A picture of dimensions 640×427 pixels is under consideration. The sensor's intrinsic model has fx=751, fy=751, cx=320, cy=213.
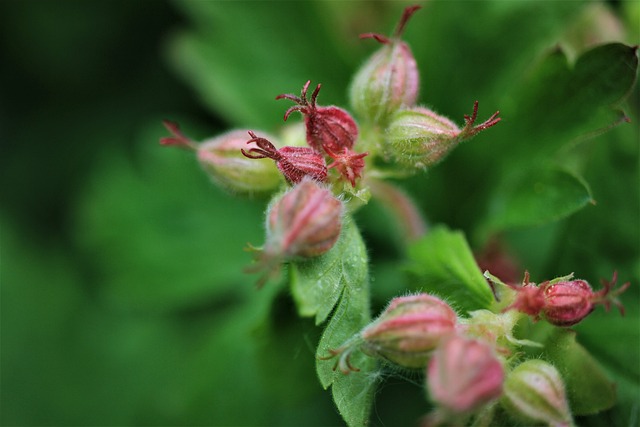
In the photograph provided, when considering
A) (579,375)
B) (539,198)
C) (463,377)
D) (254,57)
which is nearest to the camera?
(463,377)

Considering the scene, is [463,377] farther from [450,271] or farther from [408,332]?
[450,271]

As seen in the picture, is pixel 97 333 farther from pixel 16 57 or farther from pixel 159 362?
pixel 16 57

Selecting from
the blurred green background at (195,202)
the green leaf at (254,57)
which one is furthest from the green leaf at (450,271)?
the green leaf at (254,57)

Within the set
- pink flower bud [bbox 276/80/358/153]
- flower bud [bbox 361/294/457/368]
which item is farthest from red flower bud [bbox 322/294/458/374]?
pink flower bud [bbox 276/80/358/153]

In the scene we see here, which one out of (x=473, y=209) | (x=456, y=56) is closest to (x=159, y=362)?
(x=473, y=209)

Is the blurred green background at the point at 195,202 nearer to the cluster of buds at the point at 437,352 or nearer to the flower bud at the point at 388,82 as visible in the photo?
the cluster of buds at the point at 437,352

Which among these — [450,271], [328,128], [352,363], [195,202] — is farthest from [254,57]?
[352,363]

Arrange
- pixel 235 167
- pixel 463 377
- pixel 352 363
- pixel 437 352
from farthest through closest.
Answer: pixel 235 167
pixel 352 363
pixel 437 352
pixel 463 377

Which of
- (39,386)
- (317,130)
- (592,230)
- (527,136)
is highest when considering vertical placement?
(317,130)
